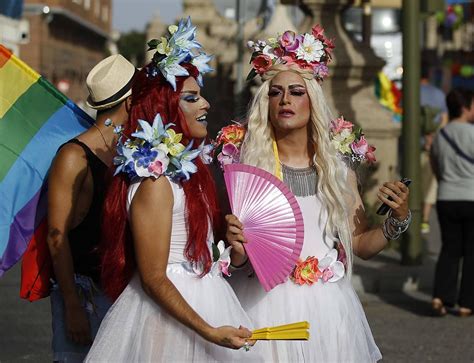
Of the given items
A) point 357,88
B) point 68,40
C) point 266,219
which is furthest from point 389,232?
point 68,40

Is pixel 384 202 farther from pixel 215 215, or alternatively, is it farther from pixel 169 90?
pixel 169 90

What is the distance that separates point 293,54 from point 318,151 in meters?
0.43

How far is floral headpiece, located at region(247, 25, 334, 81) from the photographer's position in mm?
5211

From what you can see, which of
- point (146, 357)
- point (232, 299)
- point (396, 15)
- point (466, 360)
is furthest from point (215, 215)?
point (396, 15)

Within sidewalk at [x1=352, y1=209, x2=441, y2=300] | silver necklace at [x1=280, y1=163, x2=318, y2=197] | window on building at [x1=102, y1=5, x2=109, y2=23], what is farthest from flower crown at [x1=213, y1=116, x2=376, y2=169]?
window on building at [x1=102, y1=5, x2=109, y2=23]

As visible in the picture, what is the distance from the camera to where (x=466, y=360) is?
8.23 m

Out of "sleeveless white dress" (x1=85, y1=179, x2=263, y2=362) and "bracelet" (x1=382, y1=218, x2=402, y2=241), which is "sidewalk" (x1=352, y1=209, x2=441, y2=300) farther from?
"sleeveless white dress" (x1=85, y1=179, x2=263, y2=362)

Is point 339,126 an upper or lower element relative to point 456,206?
upper

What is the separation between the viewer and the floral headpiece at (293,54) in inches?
205

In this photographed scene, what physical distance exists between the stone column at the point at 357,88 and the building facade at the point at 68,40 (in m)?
30.5

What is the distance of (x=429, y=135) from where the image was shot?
1511 cm

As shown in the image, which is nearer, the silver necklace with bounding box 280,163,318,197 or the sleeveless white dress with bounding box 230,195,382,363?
the sleeveless white dress with bounding box 230,195,382,363

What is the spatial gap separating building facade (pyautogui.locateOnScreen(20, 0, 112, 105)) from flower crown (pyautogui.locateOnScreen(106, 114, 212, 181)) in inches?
1650

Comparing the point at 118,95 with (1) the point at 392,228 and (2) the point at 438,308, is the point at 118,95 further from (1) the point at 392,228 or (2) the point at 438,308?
(2) the point at 438,308
